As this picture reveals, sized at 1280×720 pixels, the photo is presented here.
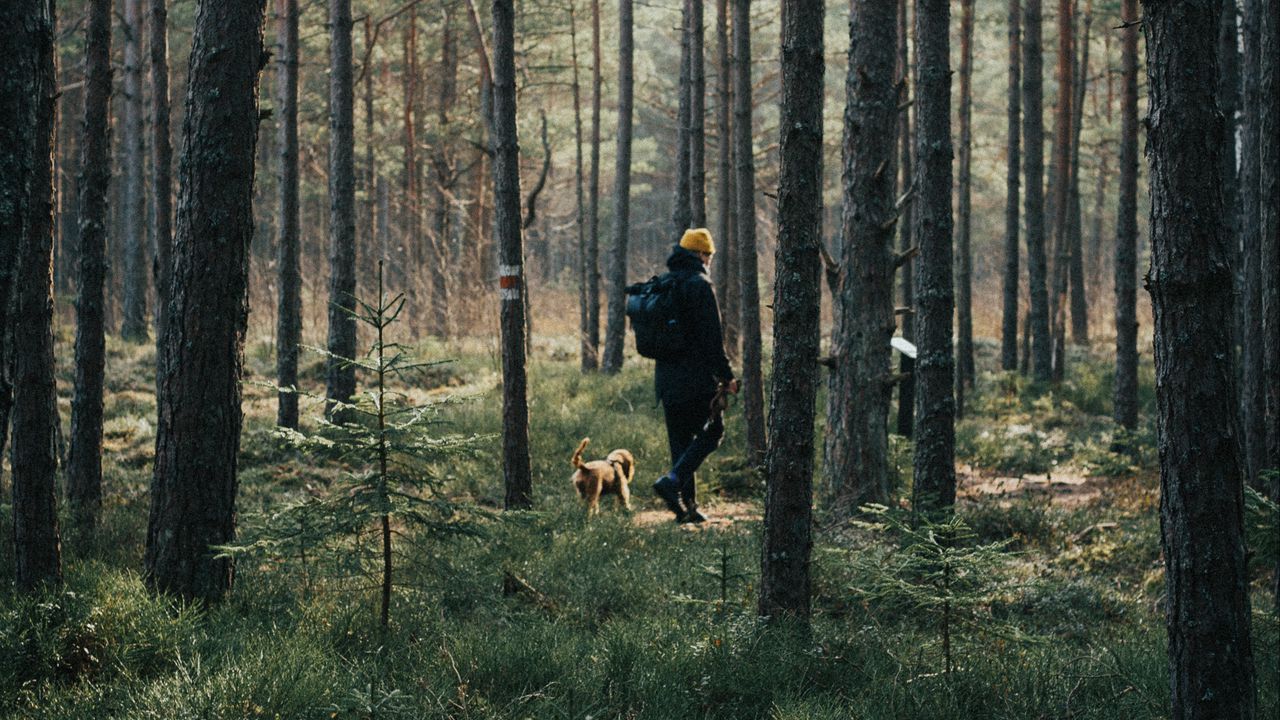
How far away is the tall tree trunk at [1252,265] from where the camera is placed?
7.55 m

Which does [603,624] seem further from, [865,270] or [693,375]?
[865,270]

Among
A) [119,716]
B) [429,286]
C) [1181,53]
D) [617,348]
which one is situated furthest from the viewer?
[429,286]

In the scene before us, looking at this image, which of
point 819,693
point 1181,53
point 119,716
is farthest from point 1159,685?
point 119,716

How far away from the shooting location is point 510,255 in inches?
324

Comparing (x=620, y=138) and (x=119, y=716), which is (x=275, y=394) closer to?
(x=620, y=138)

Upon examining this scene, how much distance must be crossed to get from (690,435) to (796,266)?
4.15 metres

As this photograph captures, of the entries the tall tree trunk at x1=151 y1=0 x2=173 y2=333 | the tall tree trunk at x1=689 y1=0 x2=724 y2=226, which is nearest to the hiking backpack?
the tall tree trunk at x1=151 y1=0 x2=173 y2=333

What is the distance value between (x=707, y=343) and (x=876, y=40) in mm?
2845

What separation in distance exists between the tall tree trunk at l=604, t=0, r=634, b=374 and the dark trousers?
8510mm

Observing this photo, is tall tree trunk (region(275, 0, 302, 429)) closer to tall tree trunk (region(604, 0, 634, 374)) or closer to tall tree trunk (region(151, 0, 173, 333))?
tall tree trunk (region(151, 0, 173, 333))

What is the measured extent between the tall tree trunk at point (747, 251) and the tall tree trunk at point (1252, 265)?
435 centimetres

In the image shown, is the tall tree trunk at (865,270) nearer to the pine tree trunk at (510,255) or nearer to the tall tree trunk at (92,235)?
the pine tree trunk at (510,255)

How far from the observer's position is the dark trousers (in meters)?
8.47

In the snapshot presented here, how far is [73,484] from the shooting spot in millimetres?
7430
